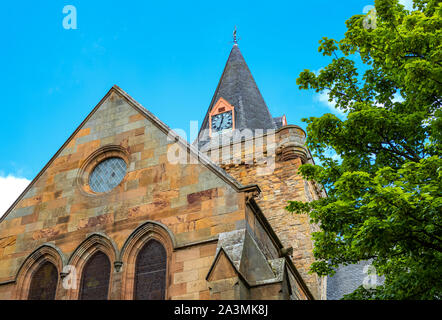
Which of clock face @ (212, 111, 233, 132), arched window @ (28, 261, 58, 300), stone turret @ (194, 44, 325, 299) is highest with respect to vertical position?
clock face @ (212, 111, 233, 132)

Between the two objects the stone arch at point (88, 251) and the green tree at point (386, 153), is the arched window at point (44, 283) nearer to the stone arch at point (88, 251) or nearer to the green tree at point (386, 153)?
the stone arch at point (88, 251)

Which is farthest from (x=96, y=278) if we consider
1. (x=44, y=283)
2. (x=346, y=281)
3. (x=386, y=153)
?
(x=346, y=281)

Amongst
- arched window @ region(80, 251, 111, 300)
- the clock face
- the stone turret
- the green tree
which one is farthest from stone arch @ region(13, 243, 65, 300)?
the clock face

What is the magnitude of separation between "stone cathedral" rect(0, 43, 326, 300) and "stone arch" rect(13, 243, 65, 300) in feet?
0.07

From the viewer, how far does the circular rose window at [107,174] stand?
12266 millimetres

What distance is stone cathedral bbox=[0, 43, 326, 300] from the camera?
988cm

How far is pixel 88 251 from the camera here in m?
11.3

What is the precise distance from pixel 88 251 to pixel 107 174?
2047mm

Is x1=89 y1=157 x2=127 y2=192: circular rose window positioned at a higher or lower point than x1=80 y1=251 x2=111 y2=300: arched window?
higher

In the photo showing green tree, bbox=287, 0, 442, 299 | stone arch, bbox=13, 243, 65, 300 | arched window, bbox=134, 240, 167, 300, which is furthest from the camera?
stone arch, bbox=13, 243, 65, 300

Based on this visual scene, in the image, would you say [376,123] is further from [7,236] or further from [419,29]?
[7,236]

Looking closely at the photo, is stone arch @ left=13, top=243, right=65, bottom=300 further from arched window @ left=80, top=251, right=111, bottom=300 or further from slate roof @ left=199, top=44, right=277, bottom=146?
slate roof @ left=199, top=44, right=277, bottom=146

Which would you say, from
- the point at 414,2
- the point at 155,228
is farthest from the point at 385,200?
the point at 414,2
